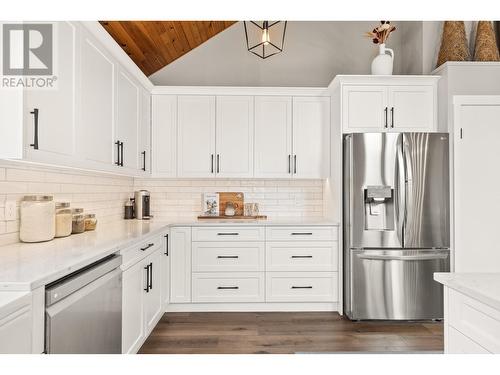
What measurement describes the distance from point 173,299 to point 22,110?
251 centimetres

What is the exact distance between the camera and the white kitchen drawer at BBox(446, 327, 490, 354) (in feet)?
3.90

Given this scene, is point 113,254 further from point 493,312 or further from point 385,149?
point 385,149

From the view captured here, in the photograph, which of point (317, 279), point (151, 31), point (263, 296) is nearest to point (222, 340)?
point (263, 296)

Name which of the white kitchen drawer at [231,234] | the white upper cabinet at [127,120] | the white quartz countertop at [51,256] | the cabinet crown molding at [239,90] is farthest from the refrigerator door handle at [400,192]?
the white upper cabinet at [127,120]

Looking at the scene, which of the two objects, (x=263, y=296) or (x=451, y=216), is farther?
(x=263, y=296)

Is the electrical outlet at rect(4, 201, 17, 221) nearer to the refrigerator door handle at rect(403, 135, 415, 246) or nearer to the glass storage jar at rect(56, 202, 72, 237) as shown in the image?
the glass storage jar at rect(56, 202, 72, 237)

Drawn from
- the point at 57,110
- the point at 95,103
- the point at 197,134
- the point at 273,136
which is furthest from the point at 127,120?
the point at 273,136

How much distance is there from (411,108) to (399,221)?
1.09 meters

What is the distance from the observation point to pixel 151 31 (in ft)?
11.9

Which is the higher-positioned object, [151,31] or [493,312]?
[151,31]

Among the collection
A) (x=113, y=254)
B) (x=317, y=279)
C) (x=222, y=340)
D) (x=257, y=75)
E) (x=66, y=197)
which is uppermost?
(x=257, y=75)

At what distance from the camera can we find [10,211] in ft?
7.33

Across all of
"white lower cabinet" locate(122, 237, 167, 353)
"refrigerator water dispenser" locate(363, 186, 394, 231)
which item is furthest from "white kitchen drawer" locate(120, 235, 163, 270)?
"refrigerator water dispenser" locate(363, 186, 394, 231)

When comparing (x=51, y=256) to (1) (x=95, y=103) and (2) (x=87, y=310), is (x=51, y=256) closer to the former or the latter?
(2) (x=87, y=310)
